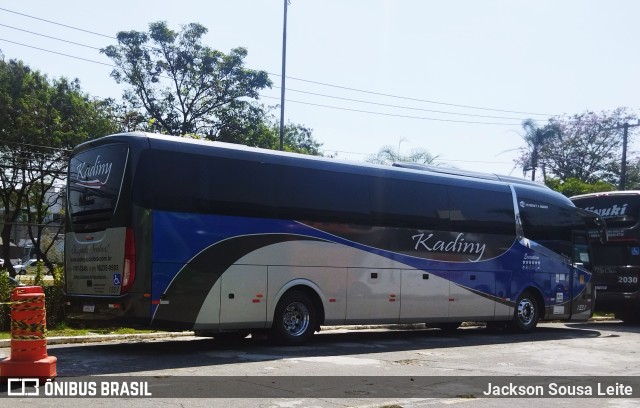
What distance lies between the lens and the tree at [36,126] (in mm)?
34656

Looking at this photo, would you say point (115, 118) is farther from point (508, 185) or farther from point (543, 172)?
point (543, 172)

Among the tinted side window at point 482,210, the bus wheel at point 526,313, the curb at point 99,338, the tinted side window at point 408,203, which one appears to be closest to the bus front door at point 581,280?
the bus wheel at point 526,313

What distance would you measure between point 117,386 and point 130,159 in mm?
4294

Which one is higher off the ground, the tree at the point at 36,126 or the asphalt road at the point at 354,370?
the tree at the point at 36,126

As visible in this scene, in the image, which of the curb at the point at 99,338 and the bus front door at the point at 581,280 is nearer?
the curb at the point at 99,338

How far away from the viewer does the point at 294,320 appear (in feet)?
46.5

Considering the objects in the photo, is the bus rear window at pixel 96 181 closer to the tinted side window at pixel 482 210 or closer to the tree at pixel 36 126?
the tinted side window at pixel 482 210

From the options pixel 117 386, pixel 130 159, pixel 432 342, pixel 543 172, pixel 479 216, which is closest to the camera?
pixel 117 386

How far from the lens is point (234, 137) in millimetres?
41781

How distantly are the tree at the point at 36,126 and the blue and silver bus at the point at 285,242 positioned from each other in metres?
22.1

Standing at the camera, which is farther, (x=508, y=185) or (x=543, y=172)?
(x=543, y=172)

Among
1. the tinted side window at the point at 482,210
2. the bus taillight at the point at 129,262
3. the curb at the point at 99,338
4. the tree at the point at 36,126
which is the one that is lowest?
the curb at the point at 99,338

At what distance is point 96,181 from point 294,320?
450cm

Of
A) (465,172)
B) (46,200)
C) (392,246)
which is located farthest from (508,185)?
(46,200)
